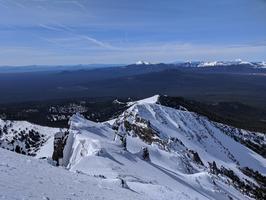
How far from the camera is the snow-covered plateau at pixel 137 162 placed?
25438mm

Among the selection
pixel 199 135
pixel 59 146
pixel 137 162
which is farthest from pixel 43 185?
pixel 199 135

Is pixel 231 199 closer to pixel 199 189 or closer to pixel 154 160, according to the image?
pixel 199 189

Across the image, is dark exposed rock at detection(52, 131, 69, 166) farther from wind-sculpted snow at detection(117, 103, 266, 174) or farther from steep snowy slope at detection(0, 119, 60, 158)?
wind-sculpted snow at detection(117, 103, 266, 174)

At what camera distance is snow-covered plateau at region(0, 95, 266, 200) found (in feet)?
83.5

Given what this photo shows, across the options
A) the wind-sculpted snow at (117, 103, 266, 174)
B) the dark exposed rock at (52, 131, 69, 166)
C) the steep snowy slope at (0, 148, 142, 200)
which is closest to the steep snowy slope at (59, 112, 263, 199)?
the dark exposed rock at (52, 131, 69, 166)

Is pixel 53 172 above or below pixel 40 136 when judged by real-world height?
above

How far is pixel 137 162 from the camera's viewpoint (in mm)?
52219

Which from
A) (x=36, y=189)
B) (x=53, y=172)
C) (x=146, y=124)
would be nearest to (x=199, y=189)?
(x=53, y=172)

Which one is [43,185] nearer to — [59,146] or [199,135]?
[59,146]

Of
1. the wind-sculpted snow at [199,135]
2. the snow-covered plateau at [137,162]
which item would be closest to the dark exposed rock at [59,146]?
the snow-covered plateau at [137,162]

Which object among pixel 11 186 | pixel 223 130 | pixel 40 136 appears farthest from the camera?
pixel 223 130

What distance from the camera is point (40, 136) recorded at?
115 m

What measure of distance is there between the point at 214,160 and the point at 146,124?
1953 centimetres

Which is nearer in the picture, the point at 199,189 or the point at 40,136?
the point at 199,189
